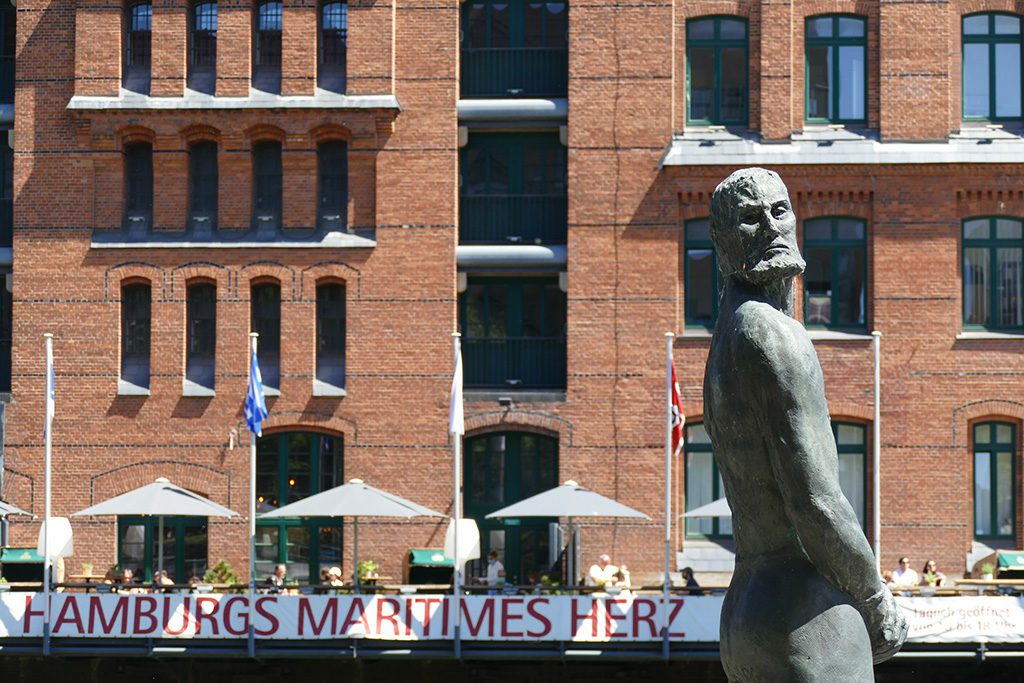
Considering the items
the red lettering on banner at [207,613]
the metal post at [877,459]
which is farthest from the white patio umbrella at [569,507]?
the red lettering on banner at [207,613]

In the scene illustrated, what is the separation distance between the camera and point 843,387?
3238cm

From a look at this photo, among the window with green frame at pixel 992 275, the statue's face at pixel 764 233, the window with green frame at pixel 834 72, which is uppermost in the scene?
the window with green frame at pixel 834 72

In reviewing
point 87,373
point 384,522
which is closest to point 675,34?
point 384,522

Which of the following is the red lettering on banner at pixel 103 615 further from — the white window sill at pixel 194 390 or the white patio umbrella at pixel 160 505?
the white window sill at pixel 194 390

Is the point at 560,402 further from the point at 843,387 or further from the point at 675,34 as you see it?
the point at 675,34

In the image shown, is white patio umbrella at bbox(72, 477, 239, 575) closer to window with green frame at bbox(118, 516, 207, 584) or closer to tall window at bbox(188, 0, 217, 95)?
window with green frame at bbox(118, 516, 207, 584)

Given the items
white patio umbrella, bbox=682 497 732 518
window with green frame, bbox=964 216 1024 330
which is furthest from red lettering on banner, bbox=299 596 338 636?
window with green frame, bbox=964 216 1024 330

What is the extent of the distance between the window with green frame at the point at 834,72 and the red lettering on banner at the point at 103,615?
15.6m

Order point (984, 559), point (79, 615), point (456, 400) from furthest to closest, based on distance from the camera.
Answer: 1. point (984, 559)
2. point (456, 400)
3. point (79, 615)

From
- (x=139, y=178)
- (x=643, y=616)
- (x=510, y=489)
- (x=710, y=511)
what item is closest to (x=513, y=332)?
(x=510, y=489)

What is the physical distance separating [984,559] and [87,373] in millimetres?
16893

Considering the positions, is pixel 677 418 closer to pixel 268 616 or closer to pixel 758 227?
pixel 268 616

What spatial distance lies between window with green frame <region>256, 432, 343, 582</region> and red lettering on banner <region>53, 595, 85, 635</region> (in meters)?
7.58

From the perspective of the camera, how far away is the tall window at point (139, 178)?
33906 mm
